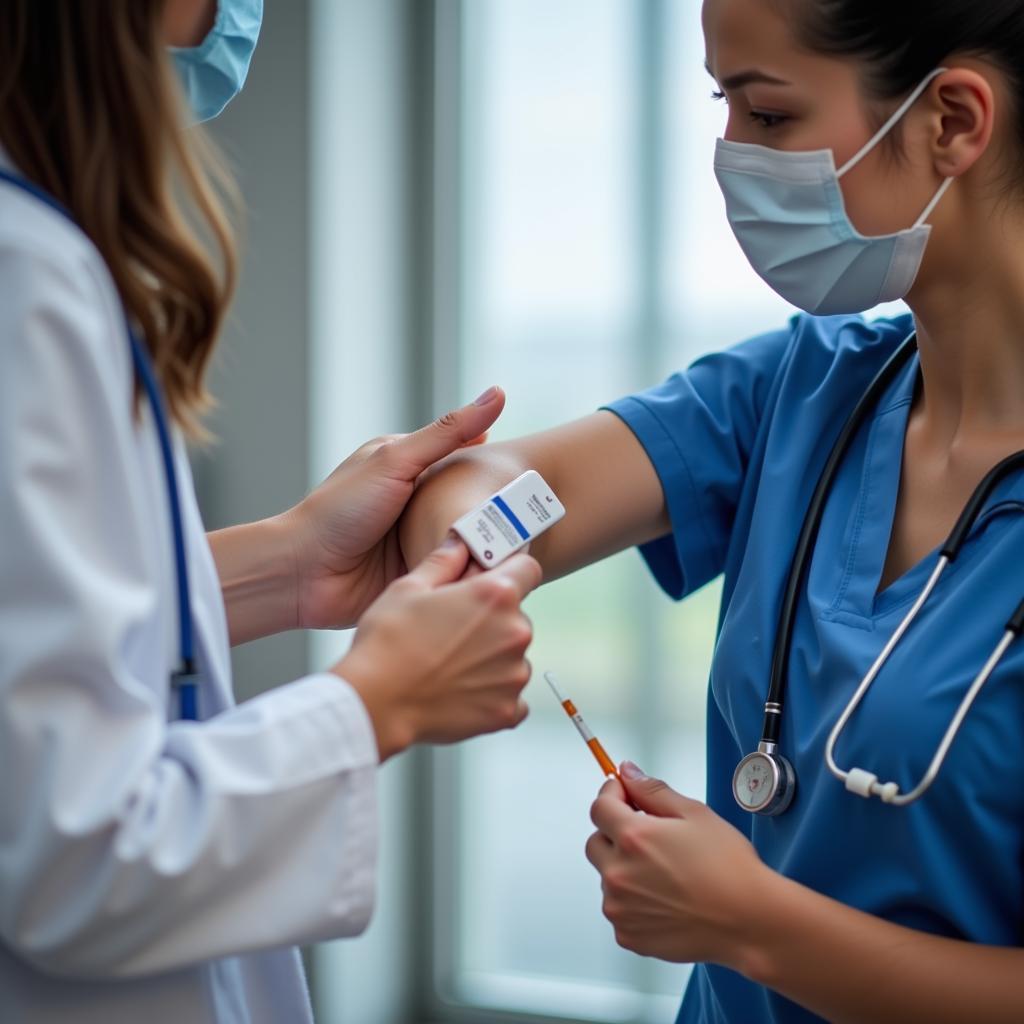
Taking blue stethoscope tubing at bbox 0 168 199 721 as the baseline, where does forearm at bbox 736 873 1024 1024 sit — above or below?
below

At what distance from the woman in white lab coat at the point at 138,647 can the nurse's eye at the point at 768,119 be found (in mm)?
478

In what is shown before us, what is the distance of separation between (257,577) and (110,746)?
1.83 feet

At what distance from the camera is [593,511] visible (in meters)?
1.21

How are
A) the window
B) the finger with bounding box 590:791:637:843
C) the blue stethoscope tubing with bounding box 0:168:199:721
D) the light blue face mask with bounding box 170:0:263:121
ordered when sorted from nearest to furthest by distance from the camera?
the blue stethoscope tubing with bounding box 0:168:199:721 < the light blue face mask with bounding box 170:0:263:121 < the finger with bounding box 590:791:637:843 < the window

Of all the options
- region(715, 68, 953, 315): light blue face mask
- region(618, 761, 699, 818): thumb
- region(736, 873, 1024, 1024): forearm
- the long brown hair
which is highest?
the long brown hair

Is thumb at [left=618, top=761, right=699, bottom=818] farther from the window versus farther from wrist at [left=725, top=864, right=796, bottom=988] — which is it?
the window

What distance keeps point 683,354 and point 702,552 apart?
1.36m

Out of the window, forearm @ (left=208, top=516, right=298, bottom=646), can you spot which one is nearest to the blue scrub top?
forearm @ (left=208, top=516, right=298, bottom=646)

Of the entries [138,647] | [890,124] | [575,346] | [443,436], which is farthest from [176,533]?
[575,346]

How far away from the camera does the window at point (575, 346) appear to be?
250 cm

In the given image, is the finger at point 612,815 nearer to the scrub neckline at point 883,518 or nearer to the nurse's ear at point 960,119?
the scrub neckline at point 883,518

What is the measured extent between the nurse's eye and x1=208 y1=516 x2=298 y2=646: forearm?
62 cm

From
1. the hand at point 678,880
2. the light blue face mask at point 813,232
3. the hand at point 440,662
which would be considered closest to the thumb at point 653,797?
the hand at point 678,880

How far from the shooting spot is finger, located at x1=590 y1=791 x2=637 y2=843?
963mm
